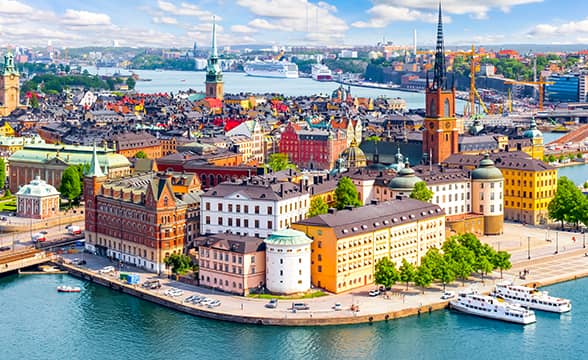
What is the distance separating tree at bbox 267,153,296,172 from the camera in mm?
77750

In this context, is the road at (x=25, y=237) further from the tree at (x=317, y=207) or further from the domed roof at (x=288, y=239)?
the domed roof at (x=288, y=239)

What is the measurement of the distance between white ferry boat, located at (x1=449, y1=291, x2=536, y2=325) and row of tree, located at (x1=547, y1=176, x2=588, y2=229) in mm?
17523

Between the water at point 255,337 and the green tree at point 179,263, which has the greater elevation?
the green tree at point 179,263

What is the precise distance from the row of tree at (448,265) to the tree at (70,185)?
28.4m

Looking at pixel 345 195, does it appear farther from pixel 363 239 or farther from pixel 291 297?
pixel 291 297

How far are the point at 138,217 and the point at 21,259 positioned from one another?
6873mm

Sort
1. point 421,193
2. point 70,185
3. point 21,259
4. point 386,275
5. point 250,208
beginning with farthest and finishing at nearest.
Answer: point 70,185 < point 421,193 < point 21,259 < point 250,208 < point 386,275

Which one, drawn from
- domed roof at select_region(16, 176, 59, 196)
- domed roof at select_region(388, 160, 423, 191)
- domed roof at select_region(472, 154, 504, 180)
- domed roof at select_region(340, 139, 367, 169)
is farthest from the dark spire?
domed roof at select_region(16, 176, 59, 196)

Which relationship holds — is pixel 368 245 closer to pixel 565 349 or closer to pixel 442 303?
pixel 442 303

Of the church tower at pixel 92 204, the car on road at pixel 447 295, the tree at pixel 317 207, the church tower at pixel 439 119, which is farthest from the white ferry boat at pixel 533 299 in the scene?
the church tower at pixel 439 119

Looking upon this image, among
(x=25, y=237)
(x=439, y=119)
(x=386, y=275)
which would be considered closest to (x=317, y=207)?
(x=386, y=275)

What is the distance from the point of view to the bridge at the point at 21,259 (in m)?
50.7

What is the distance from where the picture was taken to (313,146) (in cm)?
8844

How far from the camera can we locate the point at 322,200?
55000mm
